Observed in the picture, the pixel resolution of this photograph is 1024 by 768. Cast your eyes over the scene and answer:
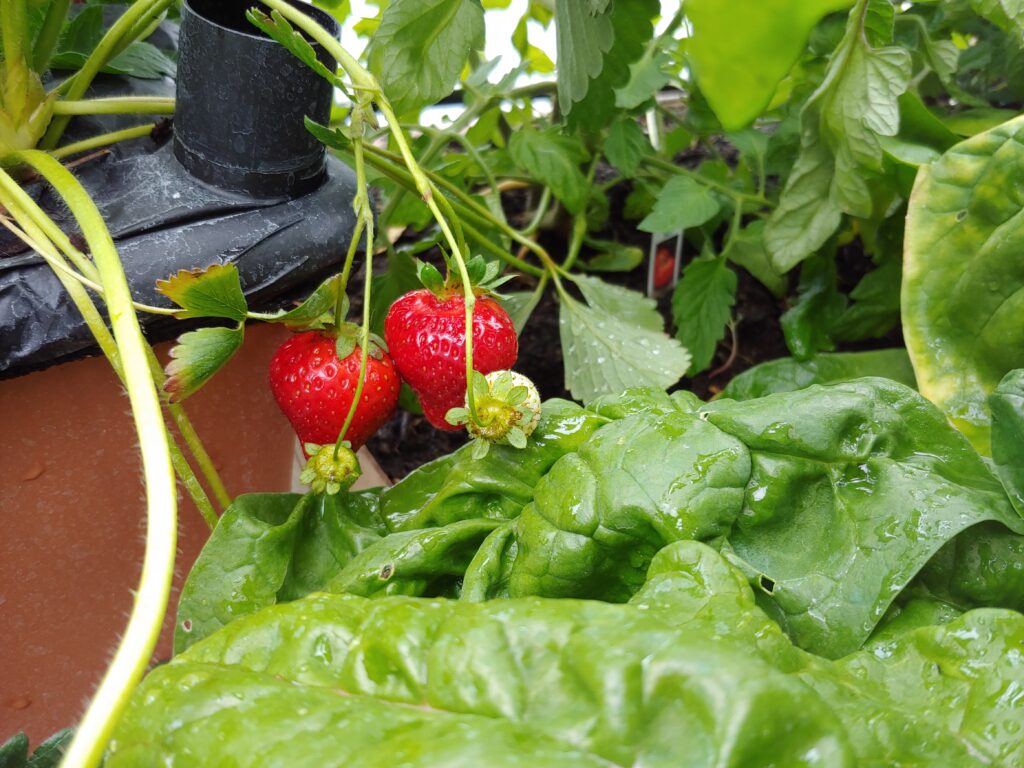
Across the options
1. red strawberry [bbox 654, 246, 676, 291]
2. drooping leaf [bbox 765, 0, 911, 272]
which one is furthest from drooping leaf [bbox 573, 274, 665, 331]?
red strawberry [bbox 654, 246, 676, 291]

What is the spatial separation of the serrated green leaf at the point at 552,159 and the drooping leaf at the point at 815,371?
0.76 feet

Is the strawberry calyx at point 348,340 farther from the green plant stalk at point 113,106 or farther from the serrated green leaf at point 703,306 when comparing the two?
the serrated green leaf at point 703,306

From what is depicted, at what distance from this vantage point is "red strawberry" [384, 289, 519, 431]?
56cm

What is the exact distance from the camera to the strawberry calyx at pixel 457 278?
1.84 feet

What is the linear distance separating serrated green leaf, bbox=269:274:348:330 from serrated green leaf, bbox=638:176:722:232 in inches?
14.6

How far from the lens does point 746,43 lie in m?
0.65

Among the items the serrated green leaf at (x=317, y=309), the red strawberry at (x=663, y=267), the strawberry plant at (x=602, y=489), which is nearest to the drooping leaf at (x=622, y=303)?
the strawberry plant at (x=602, y=489)

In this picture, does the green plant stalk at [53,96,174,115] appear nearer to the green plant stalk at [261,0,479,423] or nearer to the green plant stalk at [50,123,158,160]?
the green plant stalk at [50,123,158,160]

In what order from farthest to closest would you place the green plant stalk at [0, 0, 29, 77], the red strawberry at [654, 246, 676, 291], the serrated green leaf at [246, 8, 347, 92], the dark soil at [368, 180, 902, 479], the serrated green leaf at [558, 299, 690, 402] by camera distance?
the red strawberry at [654, 246, 676, 291] → the dark soil at [368, 180, 902, 479] → the serrated green leaf at [558, 299, 690, 402] → the green plant stalk at [0, 0, 29, 77] → the serrated green leaf at [246, 8, 347, 92]

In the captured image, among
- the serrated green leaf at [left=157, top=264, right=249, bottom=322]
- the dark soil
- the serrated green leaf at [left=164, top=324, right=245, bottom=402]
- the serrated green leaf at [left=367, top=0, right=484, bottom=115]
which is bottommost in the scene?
the dark soil

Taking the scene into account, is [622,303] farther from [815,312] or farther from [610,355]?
[815,312]

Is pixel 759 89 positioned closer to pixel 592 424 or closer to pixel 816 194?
pixel 816 194

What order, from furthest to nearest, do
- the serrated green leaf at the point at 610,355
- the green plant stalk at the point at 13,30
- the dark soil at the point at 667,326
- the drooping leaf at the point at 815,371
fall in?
the dark soil at the point at 667,326 → the drooping leaf at the point at 815,371 → the serrated green leaf at the point at 610,355 → the green plant stalk at the point at 13,30

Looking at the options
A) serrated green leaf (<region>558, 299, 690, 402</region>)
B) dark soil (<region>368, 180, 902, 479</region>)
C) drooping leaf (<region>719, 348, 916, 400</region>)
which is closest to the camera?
serrated green leaf (<region>558, 299, 690, 402</region>)
